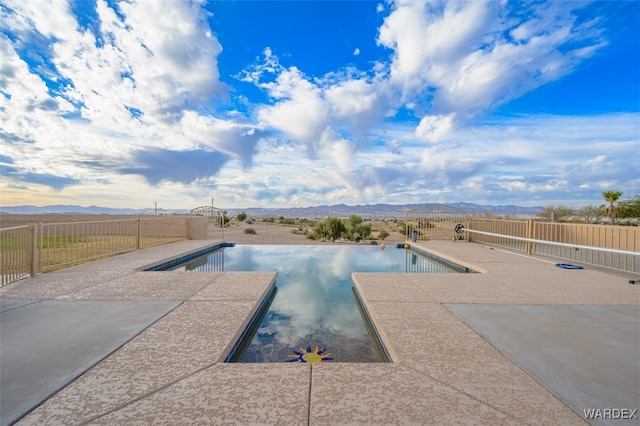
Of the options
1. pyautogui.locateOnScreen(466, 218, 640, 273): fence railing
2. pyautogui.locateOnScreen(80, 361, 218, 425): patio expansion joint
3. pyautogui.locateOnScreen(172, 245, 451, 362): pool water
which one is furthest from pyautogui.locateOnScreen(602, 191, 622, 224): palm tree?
pyautogui.locateOnScreen(80, 361, 218, 425): patio expansion joint

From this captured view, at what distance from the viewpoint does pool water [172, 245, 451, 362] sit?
2.64 metres

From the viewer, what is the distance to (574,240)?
7117mm

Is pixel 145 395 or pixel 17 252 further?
pixel 17 252

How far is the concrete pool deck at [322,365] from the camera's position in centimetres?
151

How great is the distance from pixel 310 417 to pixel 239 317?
1574mm

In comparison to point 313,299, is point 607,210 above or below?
above

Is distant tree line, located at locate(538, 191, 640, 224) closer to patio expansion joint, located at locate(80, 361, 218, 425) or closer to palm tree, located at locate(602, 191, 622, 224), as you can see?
palm tree, located at locate(602, 191, 622, 224)

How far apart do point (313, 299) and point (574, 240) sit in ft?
22.6

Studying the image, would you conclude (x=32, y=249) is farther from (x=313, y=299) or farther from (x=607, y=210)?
(x=607, y=210)

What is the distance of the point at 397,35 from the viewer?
27.5 feet

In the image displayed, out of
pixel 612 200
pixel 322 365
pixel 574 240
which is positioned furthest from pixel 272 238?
pixel 612 200

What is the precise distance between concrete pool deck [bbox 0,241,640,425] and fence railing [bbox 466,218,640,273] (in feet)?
7.83

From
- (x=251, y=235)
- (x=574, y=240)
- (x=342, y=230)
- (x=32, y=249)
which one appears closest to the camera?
(x=32, y=249)

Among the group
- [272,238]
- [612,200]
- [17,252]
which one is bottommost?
[272,238]
